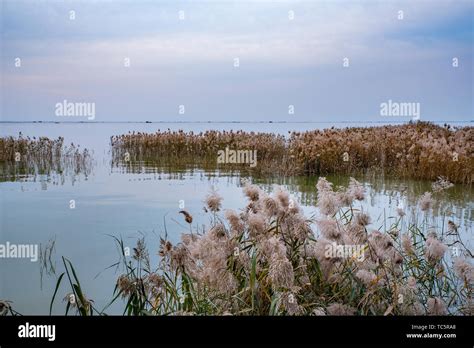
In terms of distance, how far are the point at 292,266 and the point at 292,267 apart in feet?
0.39

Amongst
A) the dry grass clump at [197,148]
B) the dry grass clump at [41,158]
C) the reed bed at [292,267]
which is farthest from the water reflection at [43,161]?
the reed bed at [292,267]

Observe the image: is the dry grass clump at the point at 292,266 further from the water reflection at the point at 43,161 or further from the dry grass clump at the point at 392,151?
the water reflection at the point at 43,161

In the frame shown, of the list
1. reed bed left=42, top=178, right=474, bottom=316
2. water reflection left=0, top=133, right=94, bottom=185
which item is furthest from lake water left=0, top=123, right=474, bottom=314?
reed bed left=42, top=178, right=474, bottom=316

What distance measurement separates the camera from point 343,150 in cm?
Result: 415

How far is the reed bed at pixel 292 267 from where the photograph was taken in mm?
3156

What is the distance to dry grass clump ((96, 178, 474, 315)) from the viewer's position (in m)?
3.16

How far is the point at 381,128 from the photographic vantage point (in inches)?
158

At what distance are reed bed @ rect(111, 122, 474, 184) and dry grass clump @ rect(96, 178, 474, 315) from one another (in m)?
0.64

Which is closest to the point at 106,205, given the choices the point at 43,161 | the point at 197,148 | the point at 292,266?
the point at 43,161

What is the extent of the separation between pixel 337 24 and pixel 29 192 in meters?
2.02

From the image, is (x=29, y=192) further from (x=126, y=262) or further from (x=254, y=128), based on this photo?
(x=254, y=128)

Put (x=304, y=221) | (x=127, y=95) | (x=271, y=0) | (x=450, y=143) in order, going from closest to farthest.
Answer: (x=304, y=221) < (x=271, y=0) < (x=127, y=95) < (x=450, y=143)

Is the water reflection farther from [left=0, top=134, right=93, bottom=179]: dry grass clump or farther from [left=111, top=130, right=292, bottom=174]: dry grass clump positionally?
[left=111, top=130, right=292, bottom=174]: dry grass clump
